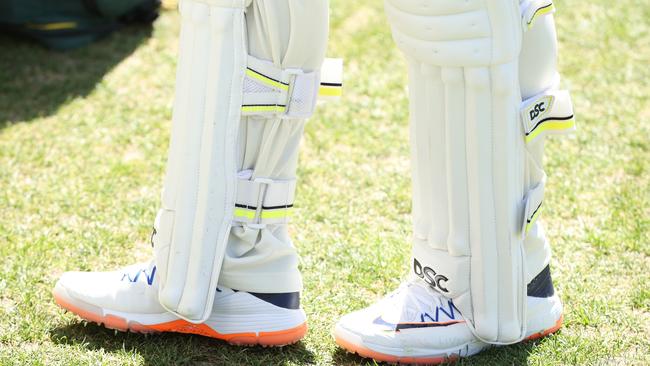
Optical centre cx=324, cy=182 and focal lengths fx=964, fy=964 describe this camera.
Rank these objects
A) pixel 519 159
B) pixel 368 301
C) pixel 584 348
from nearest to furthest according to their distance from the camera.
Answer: pixel 519 159 → pixel 584 348 → pixel 368 301

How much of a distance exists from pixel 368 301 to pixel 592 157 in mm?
1238

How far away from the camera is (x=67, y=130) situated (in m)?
3.50

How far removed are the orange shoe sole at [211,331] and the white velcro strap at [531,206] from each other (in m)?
0.56

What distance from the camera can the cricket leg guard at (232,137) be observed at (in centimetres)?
195

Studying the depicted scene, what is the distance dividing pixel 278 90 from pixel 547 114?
0.56 meters

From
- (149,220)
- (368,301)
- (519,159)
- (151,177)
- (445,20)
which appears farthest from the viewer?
(151,177)

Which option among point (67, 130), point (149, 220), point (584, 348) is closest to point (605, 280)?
point (584, 348)

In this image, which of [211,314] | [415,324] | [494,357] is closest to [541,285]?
[494,357]

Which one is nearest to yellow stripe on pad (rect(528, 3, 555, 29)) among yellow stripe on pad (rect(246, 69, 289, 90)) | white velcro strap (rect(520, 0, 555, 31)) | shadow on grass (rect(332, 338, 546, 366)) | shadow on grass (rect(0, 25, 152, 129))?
white velcro strap (rect(520, 0, 555, 31))

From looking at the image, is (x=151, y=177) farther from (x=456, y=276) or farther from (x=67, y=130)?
(x=456, y=276)

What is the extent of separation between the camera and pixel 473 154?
1944mm

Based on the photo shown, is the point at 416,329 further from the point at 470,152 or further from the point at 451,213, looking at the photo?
the point at 470,152

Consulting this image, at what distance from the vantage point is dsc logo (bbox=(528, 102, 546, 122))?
6.39 feet

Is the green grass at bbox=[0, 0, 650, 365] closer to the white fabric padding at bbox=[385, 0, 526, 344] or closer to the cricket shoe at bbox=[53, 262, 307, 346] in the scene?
the cricket shoe at bbox=[53, 262, 307, 346]
